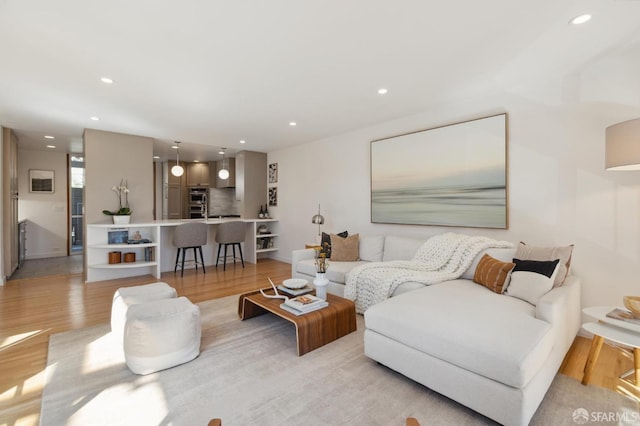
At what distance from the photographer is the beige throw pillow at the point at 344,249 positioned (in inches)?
159

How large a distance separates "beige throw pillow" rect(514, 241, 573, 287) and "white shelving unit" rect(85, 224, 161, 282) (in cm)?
504

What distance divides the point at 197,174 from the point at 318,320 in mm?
7076

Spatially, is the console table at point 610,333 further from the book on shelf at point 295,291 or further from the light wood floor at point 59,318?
the book on shelf at point 295,291

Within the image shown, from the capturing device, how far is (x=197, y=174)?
823 cm

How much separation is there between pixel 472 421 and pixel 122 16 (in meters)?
3.30

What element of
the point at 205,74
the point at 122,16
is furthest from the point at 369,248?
the point at 122,16

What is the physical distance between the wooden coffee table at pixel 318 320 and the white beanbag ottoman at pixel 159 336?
25.3 inches

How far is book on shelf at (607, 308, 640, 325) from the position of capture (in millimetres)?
1804

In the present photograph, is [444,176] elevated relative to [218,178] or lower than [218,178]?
lower

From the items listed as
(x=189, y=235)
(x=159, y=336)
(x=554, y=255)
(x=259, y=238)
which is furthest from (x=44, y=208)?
(x=554, y=255)

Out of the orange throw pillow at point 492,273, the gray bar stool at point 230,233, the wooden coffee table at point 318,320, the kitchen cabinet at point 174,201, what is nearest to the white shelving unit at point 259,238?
the gray bar stool at point 230,233

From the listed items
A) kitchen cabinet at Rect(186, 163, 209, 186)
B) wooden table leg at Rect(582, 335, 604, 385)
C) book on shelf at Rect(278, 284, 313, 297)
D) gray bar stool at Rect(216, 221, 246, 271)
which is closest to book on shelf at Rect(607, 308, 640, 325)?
wooden table leg at Rect(582, 335, 604, 385)

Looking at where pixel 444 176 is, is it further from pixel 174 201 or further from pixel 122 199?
pixel 174 201

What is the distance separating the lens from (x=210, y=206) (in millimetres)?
8180
